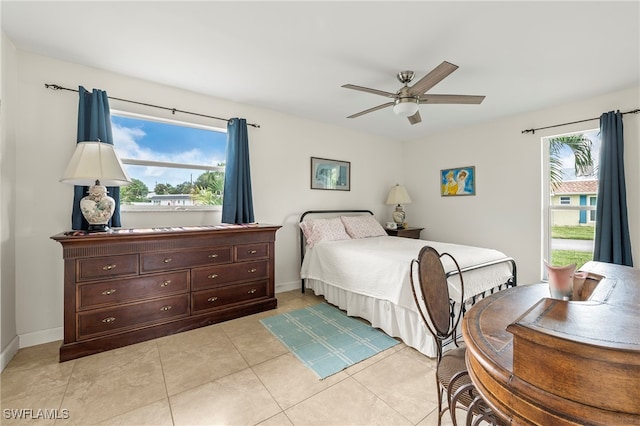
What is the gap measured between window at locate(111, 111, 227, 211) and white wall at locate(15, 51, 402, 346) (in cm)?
14

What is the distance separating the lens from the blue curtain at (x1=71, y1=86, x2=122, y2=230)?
94.2 inches

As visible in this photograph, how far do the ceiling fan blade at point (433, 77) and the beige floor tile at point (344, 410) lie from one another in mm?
2214

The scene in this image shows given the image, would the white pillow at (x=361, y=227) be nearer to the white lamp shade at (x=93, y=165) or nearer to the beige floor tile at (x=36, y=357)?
the white lamp shade at (x=93, y=165)

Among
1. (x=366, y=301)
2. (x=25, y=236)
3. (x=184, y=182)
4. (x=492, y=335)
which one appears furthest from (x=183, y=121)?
(x=492, y=335)

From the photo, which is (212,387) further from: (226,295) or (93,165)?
(93,165)

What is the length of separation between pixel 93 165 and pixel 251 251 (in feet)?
5.13

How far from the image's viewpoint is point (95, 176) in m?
2.12

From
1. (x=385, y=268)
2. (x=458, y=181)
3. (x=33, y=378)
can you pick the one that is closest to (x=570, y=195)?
(x=458, y=181)

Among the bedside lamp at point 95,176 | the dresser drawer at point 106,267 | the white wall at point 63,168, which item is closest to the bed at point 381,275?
the white wall at point 63,168

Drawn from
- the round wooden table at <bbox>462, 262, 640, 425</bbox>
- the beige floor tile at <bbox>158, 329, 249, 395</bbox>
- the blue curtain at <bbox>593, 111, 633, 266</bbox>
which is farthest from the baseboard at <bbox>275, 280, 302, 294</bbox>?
the blue curtain at <bbox>593, 111, 633, 266</bbox>

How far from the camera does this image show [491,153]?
13.2ft

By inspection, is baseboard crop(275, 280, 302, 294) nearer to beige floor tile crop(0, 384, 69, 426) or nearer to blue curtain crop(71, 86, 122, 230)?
blue curtain crop(71, 86, 122, 230)

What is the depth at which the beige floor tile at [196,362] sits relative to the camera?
188 centimetres

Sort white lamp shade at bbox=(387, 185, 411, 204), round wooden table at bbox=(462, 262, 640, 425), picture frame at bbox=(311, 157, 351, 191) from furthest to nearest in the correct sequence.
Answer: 1. white lamp shade at bbox=(387, 185, 411, 204)
2. picture frame at bbox=(311, 157, 351, 191)
3. round wooden table at bbox=(462, 262, 640, 425)
